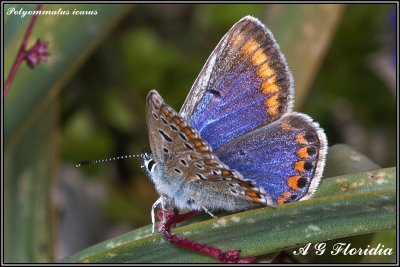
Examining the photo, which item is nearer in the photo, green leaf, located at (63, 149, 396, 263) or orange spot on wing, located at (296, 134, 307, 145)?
green leaf, located at (63, 149, 396, 263)

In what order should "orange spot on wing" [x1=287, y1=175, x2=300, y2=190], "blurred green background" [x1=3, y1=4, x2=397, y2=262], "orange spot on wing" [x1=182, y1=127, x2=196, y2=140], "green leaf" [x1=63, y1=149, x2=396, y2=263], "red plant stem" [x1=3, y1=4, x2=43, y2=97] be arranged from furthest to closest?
1. "blurred green background" [x1=3, y1=4, x2=397, y2=262]
2. "red plant stem" [x1=3, y1=4, x2=43, y2=97]
3. "orange spot on wing" [x1=287, y1=175, x2=300, y2=190]
4. "orange spot on wing" [x1=182, y1=127, x2=196, y2=140]
5. "green leaf" [x1=63, y1=149, x2=396, y2=263]

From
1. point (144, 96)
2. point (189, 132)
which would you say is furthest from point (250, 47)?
point (144, 96)

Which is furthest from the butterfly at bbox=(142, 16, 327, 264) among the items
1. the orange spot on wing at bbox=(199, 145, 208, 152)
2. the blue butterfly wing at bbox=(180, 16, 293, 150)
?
the orange spot on wing at bbox=(199, 145, 208, 152)

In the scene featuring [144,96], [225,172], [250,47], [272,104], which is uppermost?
[144,96]

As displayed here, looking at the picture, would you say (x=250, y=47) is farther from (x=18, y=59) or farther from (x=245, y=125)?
(x=18, y=59)

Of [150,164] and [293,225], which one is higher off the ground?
[150,164]

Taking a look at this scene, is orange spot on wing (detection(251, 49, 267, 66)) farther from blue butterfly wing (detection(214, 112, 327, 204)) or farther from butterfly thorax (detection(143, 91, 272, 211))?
butterfly thorax (detection(143, 91, 272, 211))

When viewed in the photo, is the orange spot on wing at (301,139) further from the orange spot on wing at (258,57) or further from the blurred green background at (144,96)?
the blurred green background at (144,96)

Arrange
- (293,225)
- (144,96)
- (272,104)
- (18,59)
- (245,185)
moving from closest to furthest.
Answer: (293,225)
(245,185)
(272,104)
(18,59)
(144,96)
